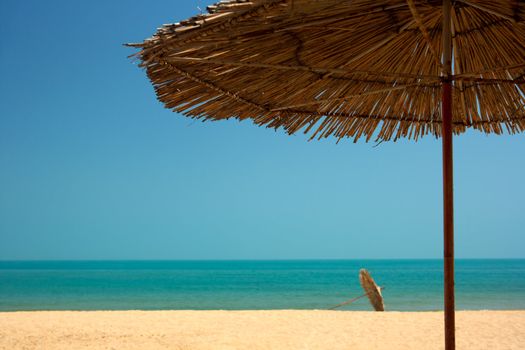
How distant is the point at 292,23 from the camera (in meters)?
2.15

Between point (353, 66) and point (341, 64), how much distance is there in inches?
2.9

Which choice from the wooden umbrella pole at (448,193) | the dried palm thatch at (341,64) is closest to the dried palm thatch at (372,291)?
the dried palm thatch at (341,64)

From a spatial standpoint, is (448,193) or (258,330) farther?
(258,330)

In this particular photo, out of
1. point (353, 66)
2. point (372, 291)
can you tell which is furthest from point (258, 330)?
point (353, 66)

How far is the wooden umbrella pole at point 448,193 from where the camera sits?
226 cm

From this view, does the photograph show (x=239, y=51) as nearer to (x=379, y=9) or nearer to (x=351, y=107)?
(x=379, y=9)

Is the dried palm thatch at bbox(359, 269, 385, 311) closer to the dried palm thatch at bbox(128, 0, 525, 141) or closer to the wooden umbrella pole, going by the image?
the dried palm thatch at bbox(128, 0, 525, 141)

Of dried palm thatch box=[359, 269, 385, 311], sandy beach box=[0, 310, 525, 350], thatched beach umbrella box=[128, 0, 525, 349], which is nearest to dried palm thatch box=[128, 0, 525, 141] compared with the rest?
thatched beach umbrella box=[128, 0, 525, 349]

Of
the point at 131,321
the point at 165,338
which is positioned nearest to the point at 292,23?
the point at 165,338

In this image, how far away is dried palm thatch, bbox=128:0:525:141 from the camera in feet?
6.78

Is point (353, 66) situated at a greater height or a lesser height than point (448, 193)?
greater

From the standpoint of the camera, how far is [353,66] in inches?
115

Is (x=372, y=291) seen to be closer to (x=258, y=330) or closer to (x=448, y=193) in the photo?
(x=258, y=330)

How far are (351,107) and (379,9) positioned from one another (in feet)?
3.21
